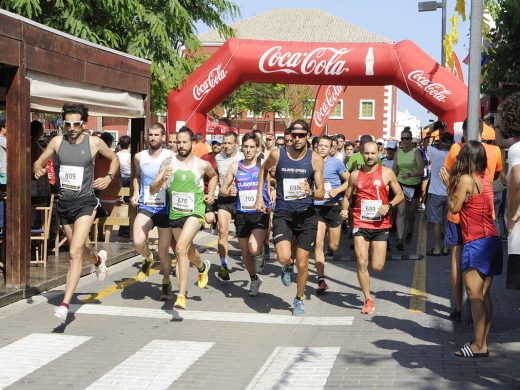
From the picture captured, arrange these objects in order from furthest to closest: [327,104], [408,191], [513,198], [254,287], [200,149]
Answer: [327,104] → [200,149] → [408,191] → [254,287] → [513,198]

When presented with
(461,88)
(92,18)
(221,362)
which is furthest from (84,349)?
(92,18)

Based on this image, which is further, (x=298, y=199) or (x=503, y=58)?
(x=503, y=58)

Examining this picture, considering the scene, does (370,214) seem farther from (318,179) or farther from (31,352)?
(31,352)

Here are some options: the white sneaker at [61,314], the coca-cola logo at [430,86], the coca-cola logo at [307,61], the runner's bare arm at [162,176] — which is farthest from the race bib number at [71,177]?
the coca-cola logo at [430,86]

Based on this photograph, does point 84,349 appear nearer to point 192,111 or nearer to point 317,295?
point 317,295

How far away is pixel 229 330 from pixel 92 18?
15.1 m

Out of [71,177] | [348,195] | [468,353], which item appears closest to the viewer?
[468,353]

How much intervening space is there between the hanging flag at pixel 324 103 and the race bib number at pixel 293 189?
47.5 ft

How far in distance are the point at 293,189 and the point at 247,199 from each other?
4.77 ft

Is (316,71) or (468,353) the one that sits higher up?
(316,71)

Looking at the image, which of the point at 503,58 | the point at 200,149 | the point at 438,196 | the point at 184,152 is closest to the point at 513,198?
the point at 184,152

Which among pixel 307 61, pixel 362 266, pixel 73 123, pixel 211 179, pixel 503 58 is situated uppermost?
pixel 503 58

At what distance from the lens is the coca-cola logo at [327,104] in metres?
23.5

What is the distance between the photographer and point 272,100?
210ft
